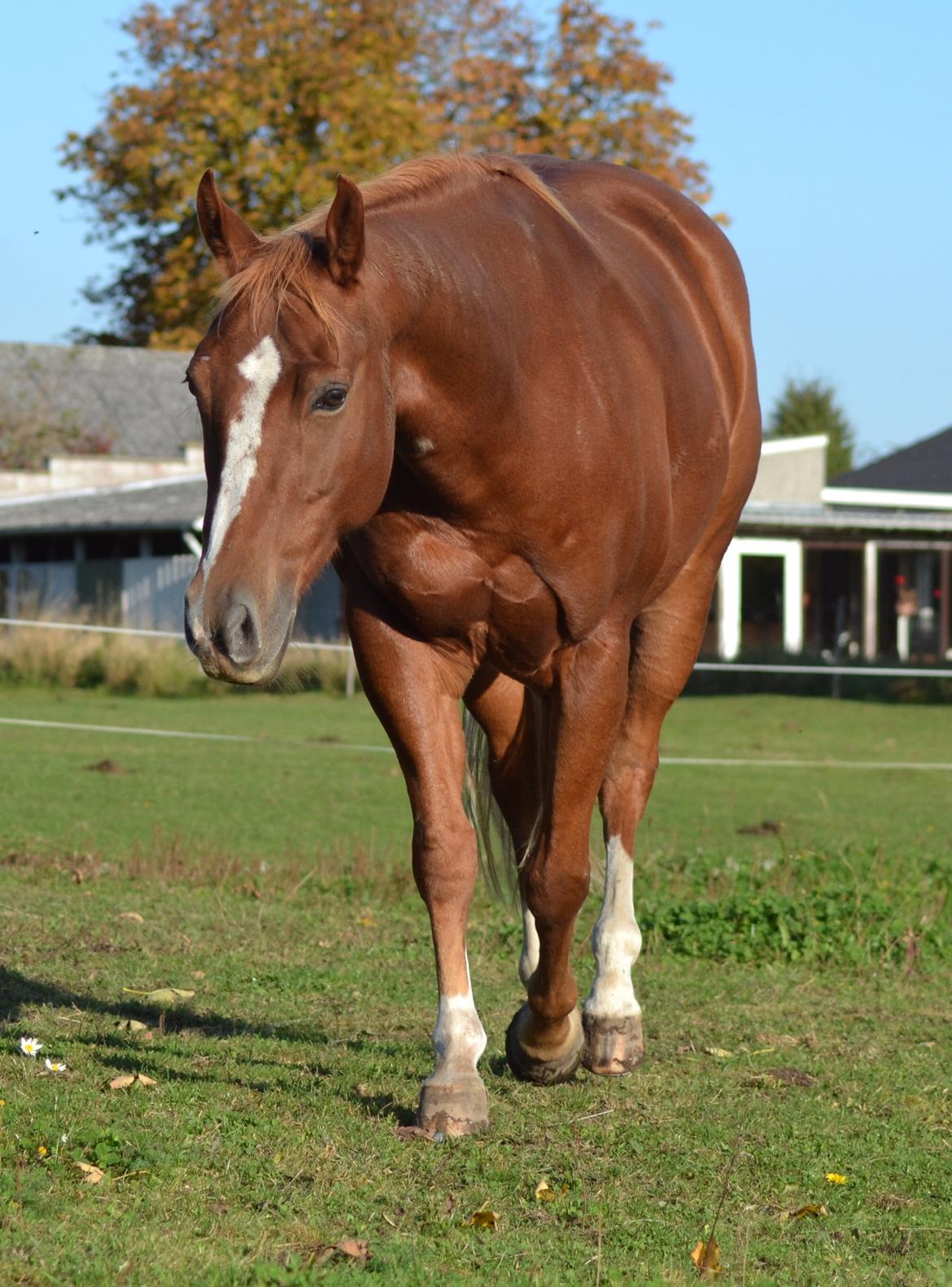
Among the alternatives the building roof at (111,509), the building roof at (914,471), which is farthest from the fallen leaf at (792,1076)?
the building roof at (914,471)

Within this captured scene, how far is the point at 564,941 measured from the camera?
4.26 meters

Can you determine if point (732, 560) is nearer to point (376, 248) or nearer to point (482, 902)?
point (482, 902)

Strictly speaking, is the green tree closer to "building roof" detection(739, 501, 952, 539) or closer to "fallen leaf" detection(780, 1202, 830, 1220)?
"building roof" detection(739, 501, 952, 539)

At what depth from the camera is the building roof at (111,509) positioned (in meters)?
30.2

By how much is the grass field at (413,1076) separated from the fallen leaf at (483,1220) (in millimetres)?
16

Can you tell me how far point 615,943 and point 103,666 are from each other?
19.0 meters

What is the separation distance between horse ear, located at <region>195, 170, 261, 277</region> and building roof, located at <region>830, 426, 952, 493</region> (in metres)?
37.0

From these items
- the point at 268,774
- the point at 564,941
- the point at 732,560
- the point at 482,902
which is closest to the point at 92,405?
the point at 732,560

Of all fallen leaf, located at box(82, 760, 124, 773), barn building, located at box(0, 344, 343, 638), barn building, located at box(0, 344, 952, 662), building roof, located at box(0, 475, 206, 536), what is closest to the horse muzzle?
fallen leaf, located at box(82, 760, 124, 773)

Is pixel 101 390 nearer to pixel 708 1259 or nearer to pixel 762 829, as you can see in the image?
pixel 762 829

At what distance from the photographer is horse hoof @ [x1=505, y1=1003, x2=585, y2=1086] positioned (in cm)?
441

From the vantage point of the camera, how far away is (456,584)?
13.0 feet

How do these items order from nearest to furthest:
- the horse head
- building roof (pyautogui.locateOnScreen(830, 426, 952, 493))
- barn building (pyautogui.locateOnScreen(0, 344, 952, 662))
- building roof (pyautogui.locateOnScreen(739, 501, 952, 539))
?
the horse head, building roof (pyautogui.locateOnScreen(739, 501, 952, 539)), barn building (pyautogui.locateOnScreen(0, 344, 952, 662)), building roof (pyautogui.locateOnScreen(830, 426, 952, 493))

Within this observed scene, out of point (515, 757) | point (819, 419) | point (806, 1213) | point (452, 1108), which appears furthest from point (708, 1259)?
point (819, 419)
